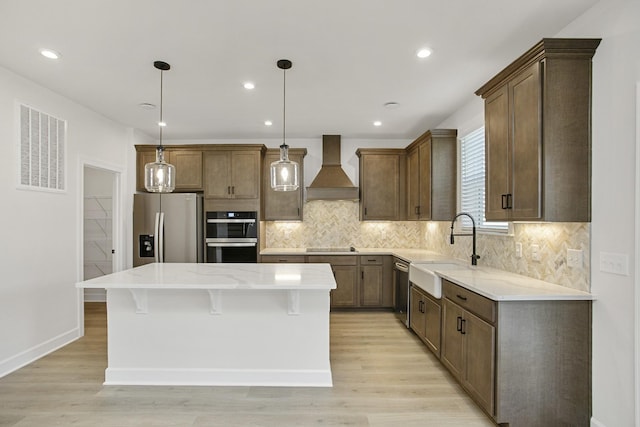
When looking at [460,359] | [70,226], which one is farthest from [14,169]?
[460,359]

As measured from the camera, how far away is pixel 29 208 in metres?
3.18

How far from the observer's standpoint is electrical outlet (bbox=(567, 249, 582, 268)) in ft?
7.15

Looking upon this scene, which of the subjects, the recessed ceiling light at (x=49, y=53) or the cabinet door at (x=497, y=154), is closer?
the cabinet door at (x=497, y=154)

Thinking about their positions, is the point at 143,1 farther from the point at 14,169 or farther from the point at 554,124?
the point at 554,124

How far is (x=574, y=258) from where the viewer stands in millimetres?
2225

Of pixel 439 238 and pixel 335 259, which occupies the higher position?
pixel 439 238

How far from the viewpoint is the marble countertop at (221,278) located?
2.40 metres

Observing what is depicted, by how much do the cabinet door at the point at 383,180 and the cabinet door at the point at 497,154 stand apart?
7.79ft

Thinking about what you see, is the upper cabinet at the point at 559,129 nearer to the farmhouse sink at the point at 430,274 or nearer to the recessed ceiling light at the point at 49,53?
the farmhouse sink at the point at 430,274

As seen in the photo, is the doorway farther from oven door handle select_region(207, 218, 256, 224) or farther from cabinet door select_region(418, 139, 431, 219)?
cabinet door select_region(418, 139, 431, 219)

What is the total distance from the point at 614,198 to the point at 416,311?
7.32ft

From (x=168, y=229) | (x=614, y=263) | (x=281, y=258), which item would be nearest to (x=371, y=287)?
(x=281, y=258)

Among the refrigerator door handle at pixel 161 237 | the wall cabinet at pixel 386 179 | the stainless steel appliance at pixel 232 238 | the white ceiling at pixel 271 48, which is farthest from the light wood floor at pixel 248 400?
the white ceiling at pixel 271 48

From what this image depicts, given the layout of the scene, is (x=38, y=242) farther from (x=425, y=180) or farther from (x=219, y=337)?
(x=425, y=180)
